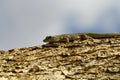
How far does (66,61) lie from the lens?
33.4 meters

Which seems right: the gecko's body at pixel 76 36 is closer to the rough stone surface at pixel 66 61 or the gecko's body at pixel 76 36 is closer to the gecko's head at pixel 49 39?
the gecko's head at pixel 49 39

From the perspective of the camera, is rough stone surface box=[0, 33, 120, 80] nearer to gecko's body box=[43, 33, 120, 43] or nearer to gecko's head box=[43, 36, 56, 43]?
gecko's body box=[43, 33, 120, 43]

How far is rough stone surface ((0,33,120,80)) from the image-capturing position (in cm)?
3088

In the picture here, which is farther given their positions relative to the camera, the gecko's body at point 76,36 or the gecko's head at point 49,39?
the gecko's head at point 49,39

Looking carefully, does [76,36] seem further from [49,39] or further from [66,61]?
[66,61]

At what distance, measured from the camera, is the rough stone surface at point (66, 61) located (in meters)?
30.9

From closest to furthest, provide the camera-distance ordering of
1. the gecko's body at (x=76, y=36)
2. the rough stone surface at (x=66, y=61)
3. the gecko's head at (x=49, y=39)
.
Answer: the rough stone surface at (x=66, y=61) → the gecko's body at (x=76, y=36) → the gecko's head at (x=49, y=39)

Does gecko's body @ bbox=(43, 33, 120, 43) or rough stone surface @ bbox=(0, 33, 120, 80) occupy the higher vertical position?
gecko's body @ bbox=(43, 33, 120, 43)

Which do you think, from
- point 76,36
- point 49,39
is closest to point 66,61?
point 76,36

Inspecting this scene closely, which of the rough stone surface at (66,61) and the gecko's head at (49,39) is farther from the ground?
the gecko's head at (49,39)

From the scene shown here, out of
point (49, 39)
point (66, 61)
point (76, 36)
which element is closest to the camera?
point (66, 61)

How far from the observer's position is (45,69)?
32062mm

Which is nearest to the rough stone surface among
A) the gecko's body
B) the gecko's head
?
the gecko's body

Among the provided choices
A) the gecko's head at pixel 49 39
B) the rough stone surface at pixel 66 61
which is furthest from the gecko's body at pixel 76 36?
the rough stone surface at pixel 66 61
